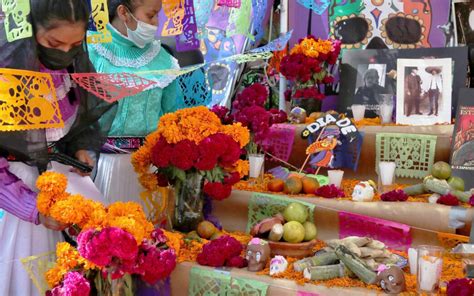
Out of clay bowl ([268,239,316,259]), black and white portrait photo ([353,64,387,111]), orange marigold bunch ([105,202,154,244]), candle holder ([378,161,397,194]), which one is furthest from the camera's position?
black and white portrait photo ([353,64,387,111])

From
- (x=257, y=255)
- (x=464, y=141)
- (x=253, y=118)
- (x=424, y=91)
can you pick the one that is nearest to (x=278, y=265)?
(x=257, y=255)

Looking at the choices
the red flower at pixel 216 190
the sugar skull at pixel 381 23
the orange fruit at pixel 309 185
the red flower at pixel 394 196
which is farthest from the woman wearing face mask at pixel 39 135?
the sugar skull at pixel 381 23

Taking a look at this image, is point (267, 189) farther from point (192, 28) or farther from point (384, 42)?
point (384, 42)

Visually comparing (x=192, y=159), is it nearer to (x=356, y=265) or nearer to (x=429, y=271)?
(x=356, y=265)

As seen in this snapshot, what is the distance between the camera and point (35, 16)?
5.97 feet

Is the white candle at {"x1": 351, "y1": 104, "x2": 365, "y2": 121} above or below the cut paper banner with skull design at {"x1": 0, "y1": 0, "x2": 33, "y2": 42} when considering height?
below

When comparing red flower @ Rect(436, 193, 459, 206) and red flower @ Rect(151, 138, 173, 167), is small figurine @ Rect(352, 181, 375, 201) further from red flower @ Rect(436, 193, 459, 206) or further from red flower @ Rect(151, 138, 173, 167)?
red flower @ Rect(151, 138, 173, 167)

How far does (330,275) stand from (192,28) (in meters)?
1.38

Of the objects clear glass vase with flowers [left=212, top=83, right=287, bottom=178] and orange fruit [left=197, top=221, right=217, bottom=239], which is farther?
clear glass vase with flowers [left=212, top=83, right=287, bottom=178]

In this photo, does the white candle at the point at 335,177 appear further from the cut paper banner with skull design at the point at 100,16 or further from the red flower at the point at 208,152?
the cut paper banner with skull design at the point at 100,16

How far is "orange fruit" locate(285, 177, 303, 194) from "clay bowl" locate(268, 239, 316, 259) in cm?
53

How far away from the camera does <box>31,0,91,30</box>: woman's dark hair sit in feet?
5.96

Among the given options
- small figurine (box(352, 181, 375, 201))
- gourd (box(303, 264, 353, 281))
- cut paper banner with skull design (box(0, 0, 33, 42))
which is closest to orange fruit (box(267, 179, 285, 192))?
small figurine (box(352, 181, 375, 201))

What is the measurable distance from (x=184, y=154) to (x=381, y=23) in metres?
2.14
